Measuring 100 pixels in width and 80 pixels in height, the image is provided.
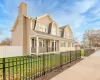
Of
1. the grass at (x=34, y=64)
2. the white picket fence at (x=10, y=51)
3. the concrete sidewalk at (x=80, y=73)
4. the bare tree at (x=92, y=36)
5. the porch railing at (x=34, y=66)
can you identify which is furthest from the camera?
the bare tree at (x=92, y=36)

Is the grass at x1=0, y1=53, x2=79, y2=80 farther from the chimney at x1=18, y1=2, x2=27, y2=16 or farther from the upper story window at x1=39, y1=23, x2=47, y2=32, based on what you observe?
the chimney at x1=18, y1=2, x2=27, y2=16

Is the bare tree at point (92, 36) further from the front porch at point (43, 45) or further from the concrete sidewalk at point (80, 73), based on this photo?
the concrete sidewalk at point (80, 73)

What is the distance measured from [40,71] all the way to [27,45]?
516 inches

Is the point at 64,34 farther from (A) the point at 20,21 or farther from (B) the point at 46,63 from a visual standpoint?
(B) the point at 46,63

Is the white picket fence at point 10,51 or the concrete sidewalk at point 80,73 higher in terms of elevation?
the white picket fence at point 10,51

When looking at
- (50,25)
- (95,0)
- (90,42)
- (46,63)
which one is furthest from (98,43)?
(46,63)

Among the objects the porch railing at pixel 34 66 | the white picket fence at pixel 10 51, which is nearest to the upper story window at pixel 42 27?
the white picket fence at pixel 10 51

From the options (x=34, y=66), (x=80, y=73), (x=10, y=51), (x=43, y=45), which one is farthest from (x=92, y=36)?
(x=34, y=66)

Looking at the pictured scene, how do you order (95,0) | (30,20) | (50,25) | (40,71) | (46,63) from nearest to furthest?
(40,71) → (46,63) → (95,0) → (30,20) → (50,25)

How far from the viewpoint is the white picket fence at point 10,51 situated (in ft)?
53.8

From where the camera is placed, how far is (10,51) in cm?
1730

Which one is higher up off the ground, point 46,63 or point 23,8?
point 23,8

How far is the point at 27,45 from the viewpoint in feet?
64.4

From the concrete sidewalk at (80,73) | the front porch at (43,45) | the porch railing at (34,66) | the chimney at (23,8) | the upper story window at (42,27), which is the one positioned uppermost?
the chimney at (23,8)
